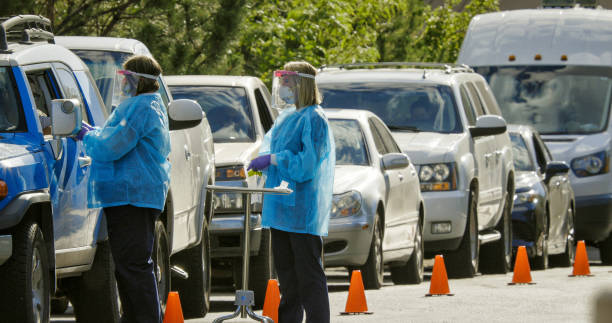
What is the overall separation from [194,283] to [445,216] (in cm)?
492

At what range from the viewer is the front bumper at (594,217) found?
2025 centimetres

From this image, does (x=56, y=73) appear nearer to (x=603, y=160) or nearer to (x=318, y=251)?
(x=318, y=251)

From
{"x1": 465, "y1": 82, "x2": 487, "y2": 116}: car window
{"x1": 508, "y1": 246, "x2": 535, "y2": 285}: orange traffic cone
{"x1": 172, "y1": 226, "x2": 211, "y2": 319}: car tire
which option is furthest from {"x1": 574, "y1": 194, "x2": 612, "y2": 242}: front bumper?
{"x1": 172, "y1": 226, "x2": 211, "y2": 319}: car tire

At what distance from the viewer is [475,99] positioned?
1686 centimetres

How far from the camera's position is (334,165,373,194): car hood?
12.4 metres

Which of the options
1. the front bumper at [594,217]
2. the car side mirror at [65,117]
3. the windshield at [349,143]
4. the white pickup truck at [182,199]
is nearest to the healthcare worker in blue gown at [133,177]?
the car side mirror at [65,117]

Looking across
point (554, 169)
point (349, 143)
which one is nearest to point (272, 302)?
point (349, 143)

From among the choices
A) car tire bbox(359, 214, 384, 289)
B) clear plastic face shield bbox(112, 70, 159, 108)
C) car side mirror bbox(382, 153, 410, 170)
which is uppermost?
clear plastic face shield bbox(112, 70, 159, 108)

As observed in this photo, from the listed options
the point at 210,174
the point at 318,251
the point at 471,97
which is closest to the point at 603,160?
the point at 471,97

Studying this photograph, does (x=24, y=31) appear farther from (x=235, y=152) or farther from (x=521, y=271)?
(x=521, y=271)

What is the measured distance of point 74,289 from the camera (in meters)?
8.50

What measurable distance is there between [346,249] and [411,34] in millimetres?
19566

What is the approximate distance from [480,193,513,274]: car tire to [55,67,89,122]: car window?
29.4 ft

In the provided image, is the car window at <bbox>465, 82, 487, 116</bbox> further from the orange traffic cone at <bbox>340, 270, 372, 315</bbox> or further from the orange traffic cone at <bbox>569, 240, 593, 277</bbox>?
the orange traffic cone at <bbox>340, 270, 372, 315</bbox>
